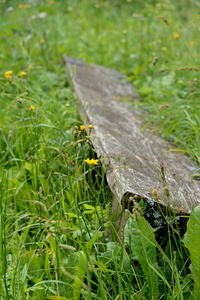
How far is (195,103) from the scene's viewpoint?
2.40 m

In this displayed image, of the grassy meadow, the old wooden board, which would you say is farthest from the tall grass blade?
the old wooden board

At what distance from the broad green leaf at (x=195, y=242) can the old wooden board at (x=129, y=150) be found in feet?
0.14

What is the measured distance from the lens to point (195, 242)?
1160 millimetres

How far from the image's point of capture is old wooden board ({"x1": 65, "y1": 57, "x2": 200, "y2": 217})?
1.41 metres

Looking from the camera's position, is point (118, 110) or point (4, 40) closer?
point (118, 110)

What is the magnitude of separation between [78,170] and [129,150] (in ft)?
1.80

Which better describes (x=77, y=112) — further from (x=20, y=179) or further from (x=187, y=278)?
(x=187, y=278)

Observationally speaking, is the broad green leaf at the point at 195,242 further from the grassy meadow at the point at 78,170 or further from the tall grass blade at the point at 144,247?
the tall grass blade at the point at 144,247

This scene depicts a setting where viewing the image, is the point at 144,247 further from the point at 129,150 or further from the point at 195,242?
the point at 129,150

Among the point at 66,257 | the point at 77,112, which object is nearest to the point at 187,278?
the point at 66,257

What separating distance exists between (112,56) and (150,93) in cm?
162

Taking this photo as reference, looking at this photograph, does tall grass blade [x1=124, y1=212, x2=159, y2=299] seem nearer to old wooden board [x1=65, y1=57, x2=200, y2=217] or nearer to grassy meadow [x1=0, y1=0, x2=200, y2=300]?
grassy meadow [x1=0, y1=0, x2=200, y2=300]

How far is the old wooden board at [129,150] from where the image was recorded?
1.41m

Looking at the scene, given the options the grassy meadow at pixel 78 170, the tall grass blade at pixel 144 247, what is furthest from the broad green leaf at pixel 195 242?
the tall grass blade at pixel 144 247
